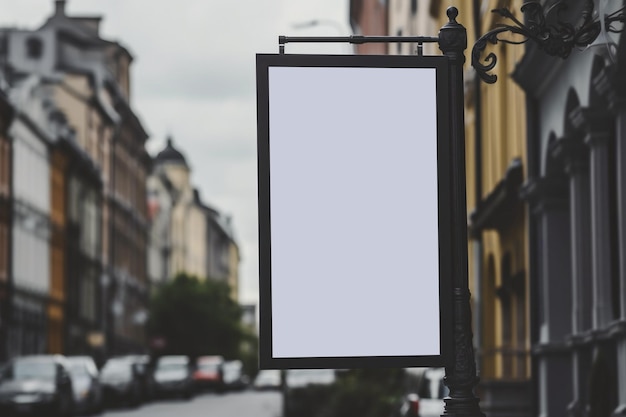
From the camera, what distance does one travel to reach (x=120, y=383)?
55.2m

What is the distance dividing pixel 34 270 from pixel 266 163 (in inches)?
2326

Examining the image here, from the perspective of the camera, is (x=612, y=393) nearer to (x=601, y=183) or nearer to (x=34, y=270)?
(x=601, y=183)

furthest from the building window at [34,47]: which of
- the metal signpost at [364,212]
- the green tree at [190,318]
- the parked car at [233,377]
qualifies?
the metal signpost at [364,212]

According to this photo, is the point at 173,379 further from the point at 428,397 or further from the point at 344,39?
the point at 344,39

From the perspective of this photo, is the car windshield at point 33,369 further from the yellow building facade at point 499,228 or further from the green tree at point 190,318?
the green tree at point 190,318

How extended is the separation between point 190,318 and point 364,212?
9203cm

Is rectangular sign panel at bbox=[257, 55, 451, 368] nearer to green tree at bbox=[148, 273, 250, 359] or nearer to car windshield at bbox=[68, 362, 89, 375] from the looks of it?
car windshield at bbox=[68, 362, 89, 375]

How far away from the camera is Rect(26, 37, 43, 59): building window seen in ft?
283

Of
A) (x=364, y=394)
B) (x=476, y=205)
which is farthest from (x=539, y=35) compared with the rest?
(x=364, y=394)

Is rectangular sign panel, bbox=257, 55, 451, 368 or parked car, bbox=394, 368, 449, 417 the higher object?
rectangular sign panel, bbox=257, 55, 451, 368

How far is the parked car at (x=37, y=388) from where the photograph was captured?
1564 inches

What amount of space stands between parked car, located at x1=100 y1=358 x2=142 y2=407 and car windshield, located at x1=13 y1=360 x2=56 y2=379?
38.7 feet

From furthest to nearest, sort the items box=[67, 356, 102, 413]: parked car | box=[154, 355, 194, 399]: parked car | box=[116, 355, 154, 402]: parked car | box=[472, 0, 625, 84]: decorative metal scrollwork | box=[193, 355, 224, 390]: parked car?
box=[193, 355, 224, 390]: parked car < box=[154, 355, 194, 399]: parked car < box=[116, 355, 154, 402]: parked car < box=[67, 356, 102, 413]: parked car < box=[472, 0, 625, 84]: decorative metal scrollwork

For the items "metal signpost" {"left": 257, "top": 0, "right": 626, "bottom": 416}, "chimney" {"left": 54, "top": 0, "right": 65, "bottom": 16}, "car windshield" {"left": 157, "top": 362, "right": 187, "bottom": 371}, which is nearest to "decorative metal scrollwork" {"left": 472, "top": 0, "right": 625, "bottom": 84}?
"metal signpost" {"left": 257, "top": 0, "right": 626, "bottom": 416}
